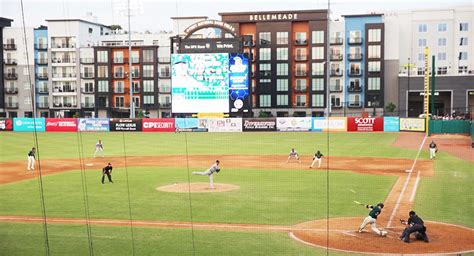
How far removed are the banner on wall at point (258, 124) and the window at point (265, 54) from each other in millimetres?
17914

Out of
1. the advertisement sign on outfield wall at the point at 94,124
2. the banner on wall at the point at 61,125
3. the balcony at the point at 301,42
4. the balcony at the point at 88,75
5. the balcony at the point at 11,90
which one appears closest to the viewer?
the advertisement sign on outfield wall at the point at 94,124

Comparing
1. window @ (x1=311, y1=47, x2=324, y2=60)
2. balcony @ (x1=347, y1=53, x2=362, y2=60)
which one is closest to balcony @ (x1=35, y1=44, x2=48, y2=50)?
window @ (x1=311, y1=47, x2=324, y2=60)

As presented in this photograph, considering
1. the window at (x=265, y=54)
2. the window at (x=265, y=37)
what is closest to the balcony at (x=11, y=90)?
the window at (x=265, y=54)

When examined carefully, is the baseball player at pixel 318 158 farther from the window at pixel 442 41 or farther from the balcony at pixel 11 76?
the balcony at pixel 11 76

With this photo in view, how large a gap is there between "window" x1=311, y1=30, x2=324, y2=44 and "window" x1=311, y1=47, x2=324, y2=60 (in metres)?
0.94

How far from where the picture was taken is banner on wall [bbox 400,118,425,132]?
54.8 m

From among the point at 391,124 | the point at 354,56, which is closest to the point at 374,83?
the point at 354,56

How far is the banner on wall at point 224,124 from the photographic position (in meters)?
59.0

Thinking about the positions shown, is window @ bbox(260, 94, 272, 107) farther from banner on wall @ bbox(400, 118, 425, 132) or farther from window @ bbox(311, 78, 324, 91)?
banner on wall @ bbox(400, 118, 425, 132)

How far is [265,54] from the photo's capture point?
74812mm

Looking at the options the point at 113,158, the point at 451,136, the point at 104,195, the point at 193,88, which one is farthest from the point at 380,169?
the point at 193,88

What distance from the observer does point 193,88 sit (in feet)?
180

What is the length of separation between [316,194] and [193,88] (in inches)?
1310

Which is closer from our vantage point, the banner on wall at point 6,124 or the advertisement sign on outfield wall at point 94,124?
the advertisement sign on outfield wall at point 94,124
